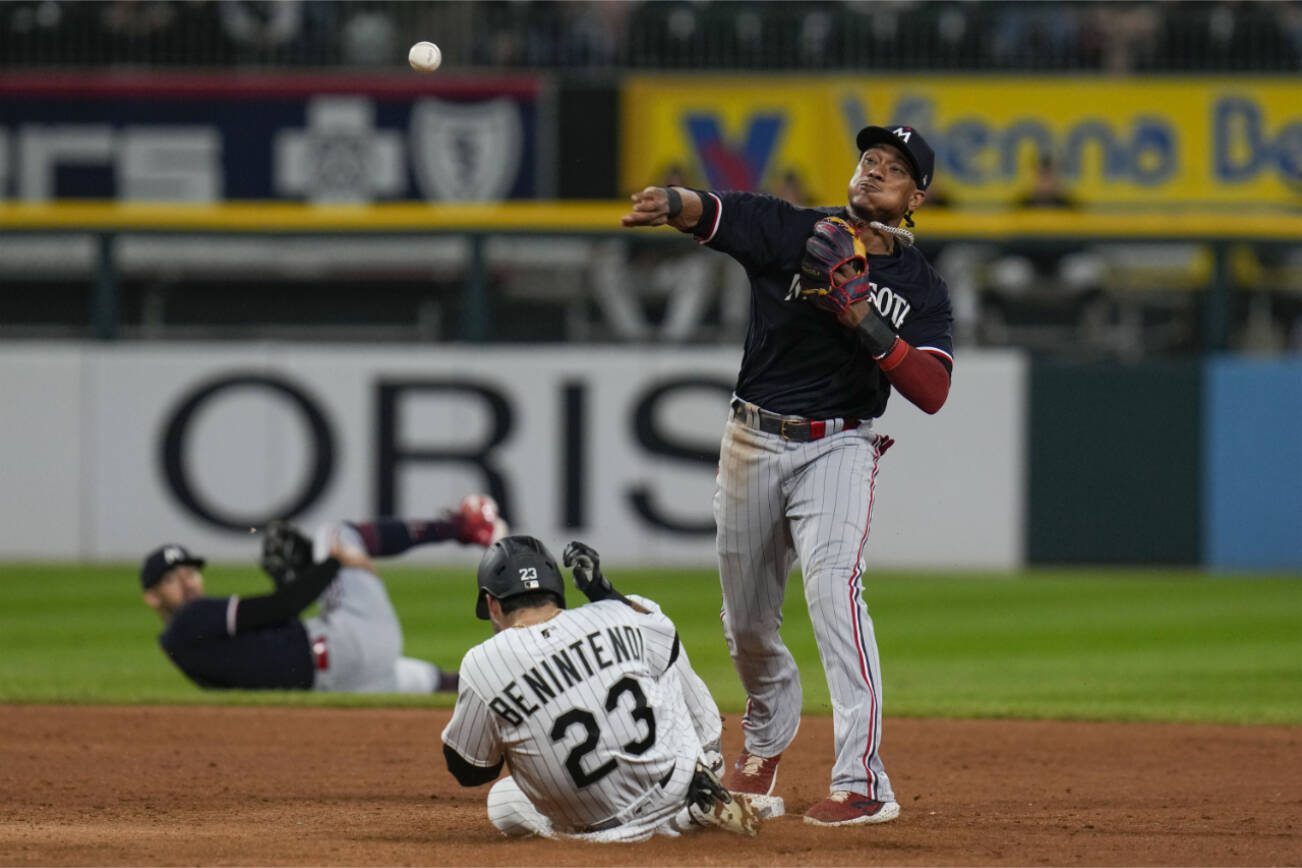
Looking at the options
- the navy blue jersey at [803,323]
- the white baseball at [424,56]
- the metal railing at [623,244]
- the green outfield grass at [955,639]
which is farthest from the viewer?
the metal railing at [623,244]

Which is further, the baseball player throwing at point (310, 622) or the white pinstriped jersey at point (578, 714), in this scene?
the baseball player throwing at point (310, 622)

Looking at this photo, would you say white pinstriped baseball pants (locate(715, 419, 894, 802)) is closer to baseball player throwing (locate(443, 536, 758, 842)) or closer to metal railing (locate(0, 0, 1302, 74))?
baseball player throwing (locate(443, 536, 758, 842))

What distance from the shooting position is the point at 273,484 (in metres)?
12.8

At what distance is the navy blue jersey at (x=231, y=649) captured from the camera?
8086 mm

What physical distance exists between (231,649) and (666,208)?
3.84 meters

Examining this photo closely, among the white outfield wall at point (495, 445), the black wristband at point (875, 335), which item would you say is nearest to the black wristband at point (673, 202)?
the black wristband at point (875, 335)

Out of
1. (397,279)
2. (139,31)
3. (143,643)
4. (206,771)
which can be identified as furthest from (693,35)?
(206,771)

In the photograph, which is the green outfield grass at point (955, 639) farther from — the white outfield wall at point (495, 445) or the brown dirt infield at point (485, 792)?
the brown dirt infield at point (485, 792)

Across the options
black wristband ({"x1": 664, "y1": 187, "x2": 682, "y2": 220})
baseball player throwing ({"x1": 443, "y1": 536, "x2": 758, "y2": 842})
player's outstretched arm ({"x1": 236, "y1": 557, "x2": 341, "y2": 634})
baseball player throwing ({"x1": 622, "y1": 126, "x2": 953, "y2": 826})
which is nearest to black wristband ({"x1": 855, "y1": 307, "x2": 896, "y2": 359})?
baseball player throwing ({"x1": 622, "y1": 126, "x2": 953, "y2": 826})

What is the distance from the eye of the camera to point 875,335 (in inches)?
211

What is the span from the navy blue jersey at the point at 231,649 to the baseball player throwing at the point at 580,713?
3019 mm

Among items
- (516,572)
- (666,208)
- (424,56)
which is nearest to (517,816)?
(516,572)

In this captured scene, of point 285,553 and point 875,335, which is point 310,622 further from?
point 875,335

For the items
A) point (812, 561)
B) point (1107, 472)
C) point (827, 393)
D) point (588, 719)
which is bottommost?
point (1107, 472)
